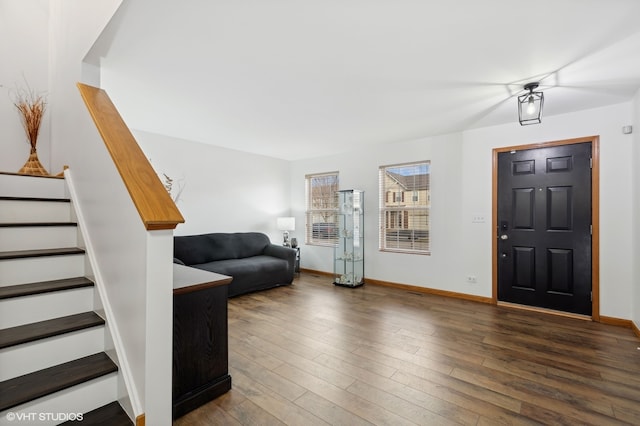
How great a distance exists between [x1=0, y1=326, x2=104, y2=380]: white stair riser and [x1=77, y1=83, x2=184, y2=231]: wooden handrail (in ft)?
2.82

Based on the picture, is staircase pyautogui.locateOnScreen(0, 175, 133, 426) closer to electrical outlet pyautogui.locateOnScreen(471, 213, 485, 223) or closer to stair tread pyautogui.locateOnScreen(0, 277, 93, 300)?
stair tread pyautogui.locateOnScreen(0, 277, 93, 300)

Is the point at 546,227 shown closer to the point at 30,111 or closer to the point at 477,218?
the point at 477,218

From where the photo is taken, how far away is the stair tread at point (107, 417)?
131cm

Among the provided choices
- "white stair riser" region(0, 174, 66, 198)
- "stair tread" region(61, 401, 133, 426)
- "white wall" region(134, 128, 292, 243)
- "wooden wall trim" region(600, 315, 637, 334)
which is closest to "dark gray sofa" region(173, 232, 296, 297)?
"white wall" region(134, 128, 292, 243)

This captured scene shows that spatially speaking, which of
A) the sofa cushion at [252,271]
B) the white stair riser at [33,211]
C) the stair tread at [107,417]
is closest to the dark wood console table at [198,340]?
the stair tread at [107,417]

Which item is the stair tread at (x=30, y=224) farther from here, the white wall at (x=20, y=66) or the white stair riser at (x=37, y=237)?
the white wall at (x=20, y=66)

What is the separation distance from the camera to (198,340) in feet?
5.85

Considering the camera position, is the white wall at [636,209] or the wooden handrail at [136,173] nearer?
the wooden handrail at [136,173]

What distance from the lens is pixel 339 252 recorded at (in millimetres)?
5086

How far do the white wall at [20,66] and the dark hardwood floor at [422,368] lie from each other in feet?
8.58

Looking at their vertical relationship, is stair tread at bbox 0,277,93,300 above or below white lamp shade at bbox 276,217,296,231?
below

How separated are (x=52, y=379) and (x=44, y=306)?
466 millimetres

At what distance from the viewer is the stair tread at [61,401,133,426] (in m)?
1.31

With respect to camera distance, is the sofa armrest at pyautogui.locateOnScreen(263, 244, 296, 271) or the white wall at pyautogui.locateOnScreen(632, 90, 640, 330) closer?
the white wall at pyautogui.locateOnScreen(632, 90, 640, 330)
